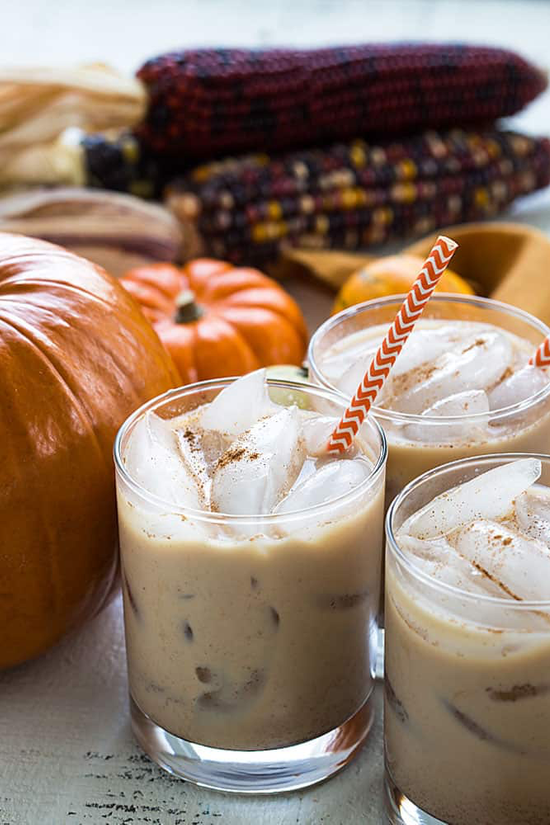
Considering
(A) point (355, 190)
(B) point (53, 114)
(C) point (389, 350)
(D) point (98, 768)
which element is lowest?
(D) point (98, 768)

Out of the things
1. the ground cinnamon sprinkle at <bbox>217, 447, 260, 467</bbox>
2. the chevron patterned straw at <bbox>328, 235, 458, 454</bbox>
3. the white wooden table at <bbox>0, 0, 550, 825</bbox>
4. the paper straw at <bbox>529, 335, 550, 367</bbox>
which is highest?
the chevron patterned straw at <bbox>328, 235, 458, 454</bbox>

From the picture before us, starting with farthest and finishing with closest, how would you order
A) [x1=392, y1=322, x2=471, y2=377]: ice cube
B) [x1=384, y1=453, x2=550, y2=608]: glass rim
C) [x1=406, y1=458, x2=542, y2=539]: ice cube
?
[x1=392, y1=322, x2=471, y2=377]: ice cube → [x1=406, y1=458, x2=542, y2=539]: ice cube → [x1=384, y1=453, x2=550, y2=608]: glass rim

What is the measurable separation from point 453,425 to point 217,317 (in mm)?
671

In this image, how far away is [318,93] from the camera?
1928 millimetres

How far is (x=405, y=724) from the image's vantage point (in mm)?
858

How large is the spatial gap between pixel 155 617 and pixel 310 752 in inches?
7.4

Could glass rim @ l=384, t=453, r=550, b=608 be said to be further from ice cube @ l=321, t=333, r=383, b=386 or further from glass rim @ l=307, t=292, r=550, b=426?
ice cube @ l=321, t=333, r=383, b=386

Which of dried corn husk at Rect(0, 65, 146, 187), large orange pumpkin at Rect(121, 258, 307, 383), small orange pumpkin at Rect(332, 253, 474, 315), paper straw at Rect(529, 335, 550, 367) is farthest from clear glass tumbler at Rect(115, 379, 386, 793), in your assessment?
dried corn husk at Rect(0, 65, 146, 187)

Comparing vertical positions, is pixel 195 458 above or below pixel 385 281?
above

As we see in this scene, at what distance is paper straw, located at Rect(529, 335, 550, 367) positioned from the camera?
→ 102 centimetres

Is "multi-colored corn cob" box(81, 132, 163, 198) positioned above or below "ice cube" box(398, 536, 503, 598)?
below

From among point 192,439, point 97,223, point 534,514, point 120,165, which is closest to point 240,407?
point 192,439

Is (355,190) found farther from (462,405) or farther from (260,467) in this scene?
(260,467)

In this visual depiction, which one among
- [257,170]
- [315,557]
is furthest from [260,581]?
[257,170]
